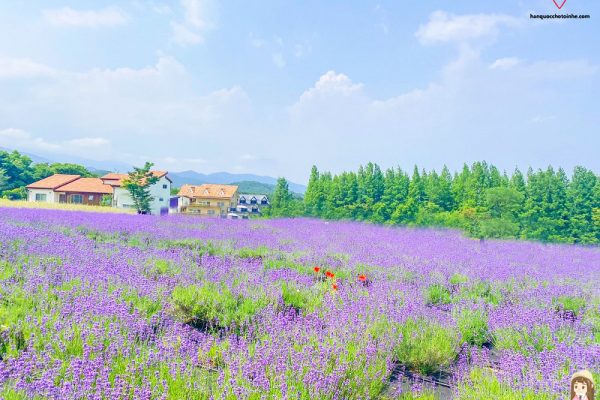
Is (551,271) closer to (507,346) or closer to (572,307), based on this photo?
(572,307)

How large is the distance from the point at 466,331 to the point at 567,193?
19562 mm

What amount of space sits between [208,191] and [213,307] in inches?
1917

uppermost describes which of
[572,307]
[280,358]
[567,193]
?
[567,193]

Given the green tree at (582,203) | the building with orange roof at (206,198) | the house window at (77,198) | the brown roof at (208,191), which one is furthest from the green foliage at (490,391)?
the brown roof at (208,191)

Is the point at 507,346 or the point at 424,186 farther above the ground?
the point at 424,186

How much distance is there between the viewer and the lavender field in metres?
1.98

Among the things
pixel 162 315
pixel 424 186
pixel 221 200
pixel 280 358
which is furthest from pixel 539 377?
pixel 221 200

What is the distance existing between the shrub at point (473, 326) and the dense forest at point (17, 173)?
41.5m

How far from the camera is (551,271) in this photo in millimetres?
6035

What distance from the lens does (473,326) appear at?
3.52 meters

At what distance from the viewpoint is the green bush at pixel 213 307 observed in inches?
126

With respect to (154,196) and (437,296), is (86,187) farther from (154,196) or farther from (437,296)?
(437,296)

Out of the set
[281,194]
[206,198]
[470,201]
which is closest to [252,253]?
[470,201]

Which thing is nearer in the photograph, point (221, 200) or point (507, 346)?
point (507, 346)
